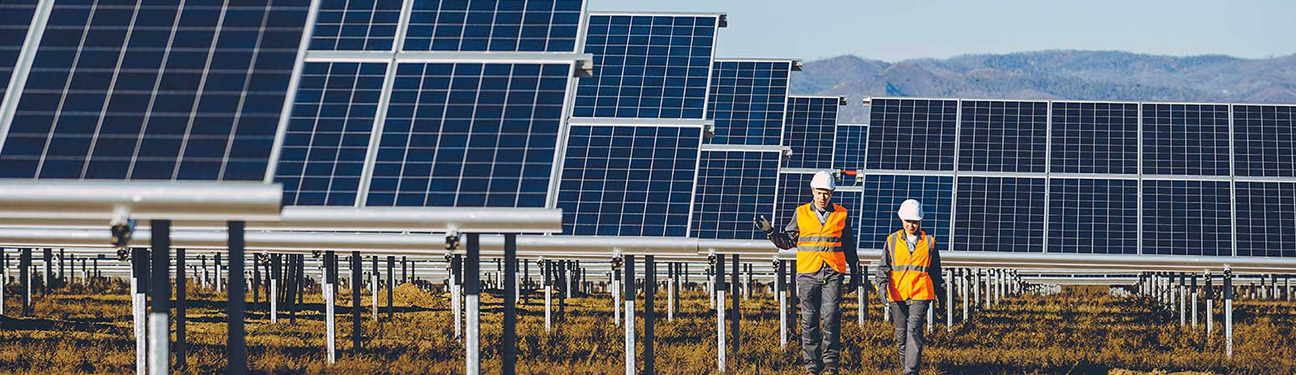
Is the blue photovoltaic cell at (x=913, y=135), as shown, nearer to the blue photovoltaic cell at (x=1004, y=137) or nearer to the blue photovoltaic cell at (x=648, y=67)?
the blue photovoltaic cell at (x=1004, y=137)

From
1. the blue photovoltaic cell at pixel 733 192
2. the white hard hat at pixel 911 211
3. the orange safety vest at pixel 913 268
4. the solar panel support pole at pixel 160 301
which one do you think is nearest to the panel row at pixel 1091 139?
the blue photovoltaic cell at pixel 733 192

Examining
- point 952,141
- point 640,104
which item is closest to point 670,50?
point 640,104

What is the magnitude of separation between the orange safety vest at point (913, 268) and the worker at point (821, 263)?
1.70 feet

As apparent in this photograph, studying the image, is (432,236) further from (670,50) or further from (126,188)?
(670,50)

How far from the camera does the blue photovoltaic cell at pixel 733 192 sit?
26953mm

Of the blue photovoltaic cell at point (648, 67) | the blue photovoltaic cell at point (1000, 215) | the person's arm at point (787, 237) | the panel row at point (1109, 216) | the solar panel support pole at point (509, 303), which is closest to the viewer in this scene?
the solar panel support pole at point (509, 303)

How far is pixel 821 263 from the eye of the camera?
69.2 ft

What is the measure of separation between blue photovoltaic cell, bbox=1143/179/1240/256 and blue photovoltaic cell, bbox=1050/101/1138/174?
158 cm

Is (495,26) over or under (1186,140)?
over

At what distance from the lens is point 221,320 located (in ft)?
128

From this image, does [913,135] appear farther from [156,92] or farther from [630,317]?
[156,92]

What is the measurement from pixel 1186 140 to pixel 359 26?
2307 cm

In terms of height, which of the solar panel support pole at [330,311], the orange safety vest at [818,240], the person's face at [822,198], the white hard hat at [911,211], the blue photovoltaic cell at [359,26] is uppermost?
the blue photovoltaic cell at [359,26]

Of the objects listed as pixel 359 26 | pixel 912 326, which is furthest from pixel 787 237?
pixel 359 26
